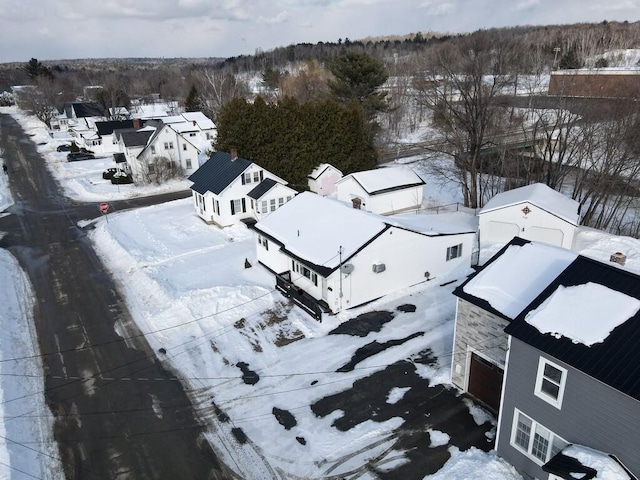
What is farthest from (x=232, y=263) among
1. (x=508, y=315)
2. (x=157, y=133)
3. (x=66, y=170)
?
(x=66, y=170)

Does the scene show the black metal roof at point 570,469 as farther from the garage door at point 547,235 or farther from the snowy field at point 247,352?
the garage door at point 547,235

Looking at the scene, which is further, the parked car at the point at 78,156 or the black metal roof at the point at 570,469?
the parked car at the point at 78,156

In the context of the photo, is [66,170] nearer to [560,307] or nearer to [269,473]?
[269,473]

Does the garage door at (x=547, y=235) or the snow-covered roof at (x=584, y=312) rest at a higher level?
the snow-covered roof at (x=584, y=312)

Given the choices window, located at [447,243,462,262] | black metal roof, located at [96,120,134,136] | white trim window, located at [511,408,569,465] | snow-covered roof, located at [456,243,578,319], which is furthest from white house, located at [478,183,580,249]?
black metal roof, located at [96,120,134,136]

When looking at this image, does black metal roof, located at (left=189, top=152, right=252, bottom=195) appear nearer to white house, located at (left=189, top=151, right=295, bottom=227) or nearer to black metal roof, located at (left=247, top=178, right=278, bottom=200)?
white house, located at (left=189, top=151, right=295, bottom=227)

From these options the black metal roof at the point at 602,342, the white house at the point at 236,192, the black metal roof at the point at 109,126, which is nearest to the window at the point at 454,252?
the black metal roof at the point at 602,342

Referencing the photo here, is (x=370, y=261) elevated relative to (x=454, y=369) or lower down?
elevated
